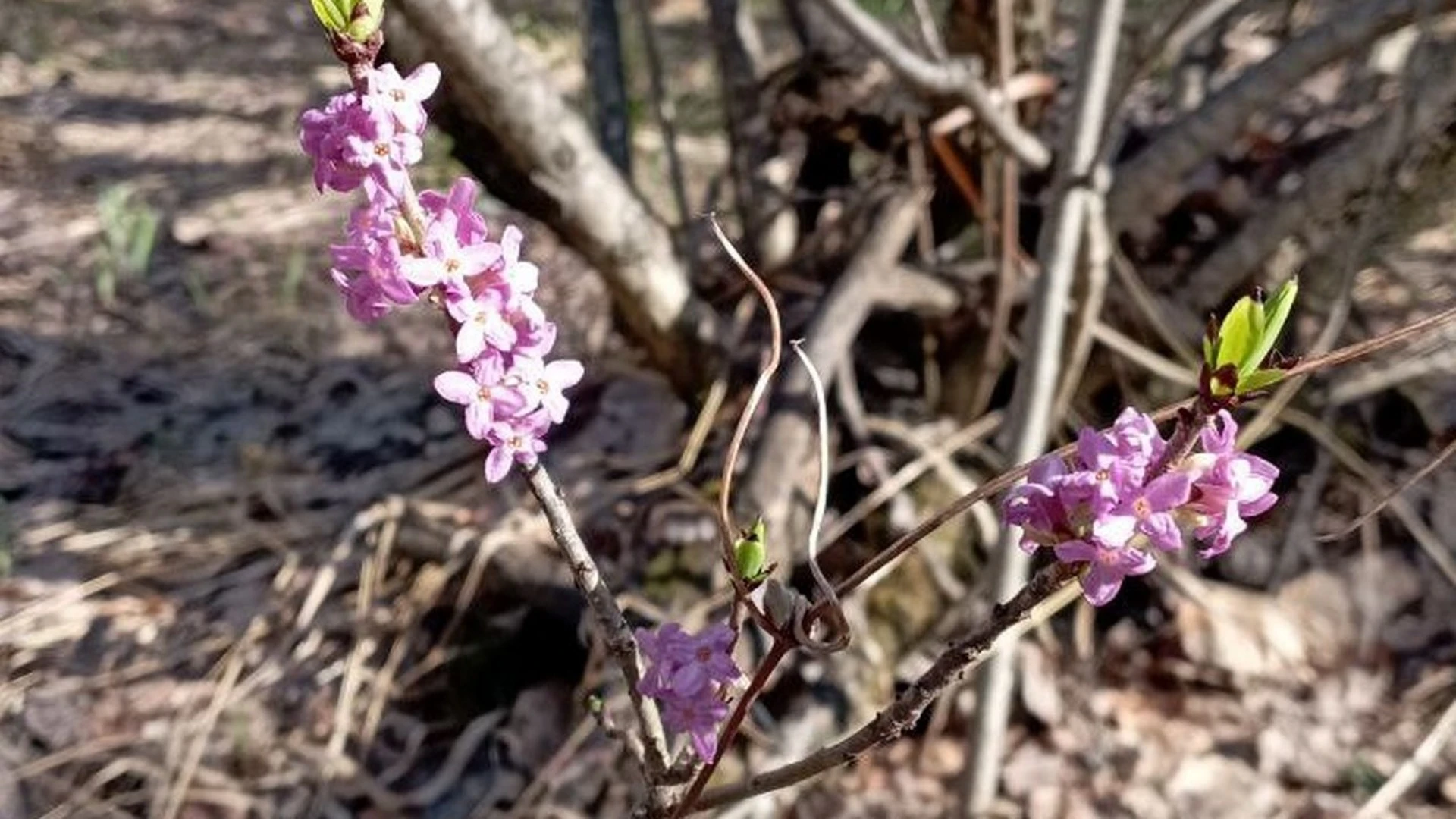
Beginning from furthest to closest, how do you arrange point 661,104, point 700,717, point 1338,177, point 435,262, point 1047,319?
1. point 661,104
2. point 1338,177
3. point 1047,319
4. point 700,717
5. point 435,262

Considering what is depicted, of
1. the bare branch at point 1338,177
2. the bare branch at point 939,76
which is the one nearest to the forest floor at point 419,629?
the bare branch at point 1338,177

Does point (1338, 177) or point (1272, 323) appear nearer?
point (1272, 323)

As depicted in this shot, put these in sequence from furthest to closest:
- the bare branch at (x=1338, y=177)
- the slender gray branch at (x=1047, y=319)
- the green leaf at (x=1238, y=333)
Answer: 1. the bare branch at (x=1338, y=177)
2. the slender gray branch at (x=1047, y=319)
3. the green leaf at (x=1238, y=333)

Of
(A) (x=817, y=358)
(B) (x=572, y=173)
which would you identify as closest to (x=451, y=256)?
(B) (x=572, y=173)

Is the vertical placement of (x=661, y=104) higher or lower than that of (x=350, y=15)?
lower

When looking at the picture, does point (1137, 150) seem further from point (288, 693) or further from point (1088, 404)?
point (288, 693)

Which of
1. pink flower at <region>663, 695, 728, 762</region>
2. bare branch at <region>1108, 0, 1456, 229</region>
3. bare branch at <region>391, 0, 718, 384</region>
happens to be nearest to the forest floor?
bare branch at <region>391, 0, 718, 384</region>

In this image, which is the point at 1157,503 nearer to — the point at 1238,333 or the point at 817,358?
the point at 1238,333

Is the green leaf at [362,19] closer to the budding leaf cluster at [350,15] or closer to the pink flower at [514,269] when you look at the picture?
the budding leaf cluster at [350,15]
